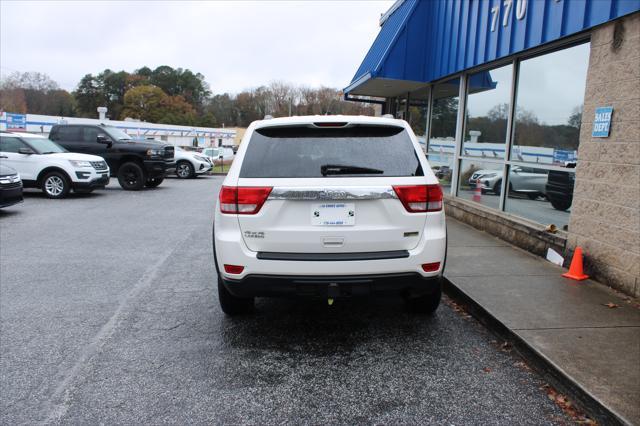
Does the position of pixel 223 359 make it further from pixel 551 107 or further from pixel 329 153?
pixel 551 107

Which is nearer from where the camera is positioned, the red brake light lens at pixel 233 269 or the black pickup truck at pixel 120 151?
the red brake light lens at pixel 233 269

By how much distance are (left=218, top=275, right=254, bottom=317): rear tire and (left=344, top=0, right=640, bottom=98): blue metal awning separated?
4.80 metres

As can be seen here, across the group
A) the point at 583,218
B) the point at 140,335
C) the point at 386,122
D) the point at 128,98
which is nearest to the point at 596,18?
the point at 583,218

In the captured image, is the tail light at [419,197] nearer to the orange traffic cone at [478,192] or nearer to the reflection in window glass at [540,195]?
the reflection in window glass at [540,195]

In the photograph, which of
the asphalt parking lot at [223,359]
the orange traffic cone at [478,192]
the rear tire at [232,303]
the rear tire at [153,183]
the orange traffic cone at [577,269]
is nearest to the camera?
the asphalt parking lot at [223,359]

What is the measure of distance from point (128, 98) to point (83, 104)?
15225 mm

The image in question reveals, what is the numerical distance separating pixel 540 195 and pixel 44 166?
1207 centimetres

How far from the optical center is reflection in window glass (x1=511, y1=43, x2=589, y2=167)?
6473 mm

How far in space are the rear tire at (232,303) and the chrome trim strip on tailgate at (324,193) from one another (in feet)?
3.87

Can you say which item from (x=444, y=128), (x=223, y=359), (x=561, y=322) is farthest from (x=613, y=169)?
(x=444, y=128)

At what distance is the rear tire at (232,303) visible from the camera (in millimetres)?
4434

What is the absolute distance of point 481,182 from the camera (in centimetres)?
909

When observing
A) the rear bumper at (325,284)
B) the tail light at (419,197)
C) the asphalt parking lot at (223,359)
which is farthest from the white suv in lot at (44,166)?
the tail light at (419,197)

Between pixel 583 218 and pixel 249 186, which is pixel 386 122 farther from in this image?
pixel 583 218
